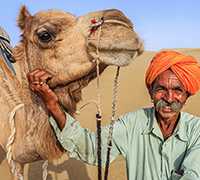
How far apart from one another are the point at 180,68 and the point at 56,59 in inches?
39.9

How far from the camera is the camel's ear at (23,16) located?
12.4ft

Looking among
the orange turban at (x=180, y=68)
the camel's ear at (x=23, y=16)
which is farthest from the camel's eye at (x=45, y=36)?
the orange turban at (x=180, y=68)

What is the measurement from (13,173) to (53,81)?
3.33ft

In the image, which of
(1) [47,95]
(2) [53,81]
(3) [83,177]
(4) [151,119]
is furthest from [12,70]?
(3) [83,177]

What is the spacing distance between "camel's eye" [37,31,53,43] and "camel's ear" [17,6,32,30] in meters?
0.25

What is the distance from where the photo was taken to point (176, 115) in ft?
9.52

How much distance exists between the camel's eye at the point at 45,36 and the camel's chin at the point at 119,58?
22.9 inches

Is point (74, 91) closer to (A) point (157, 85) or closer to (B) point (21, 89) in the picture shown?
(B) point (21, 89)

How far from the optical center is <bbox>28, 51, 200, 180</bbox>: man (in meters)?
2.83

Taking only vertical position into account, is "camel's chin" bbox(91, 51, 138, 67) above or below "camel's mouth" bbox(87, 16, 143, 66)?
below

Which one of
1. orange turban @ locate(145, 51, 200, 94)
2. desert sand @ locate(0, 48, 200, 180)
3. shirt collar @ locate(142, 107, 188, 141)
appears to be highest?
orange turban @ locate(145, 51, 200, 94)

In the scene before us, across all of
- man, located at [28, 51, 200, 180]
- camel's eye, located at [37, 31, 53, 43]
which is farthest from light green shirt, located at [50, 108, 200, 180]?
camel's eye, located at [37, 31, 53, 43]

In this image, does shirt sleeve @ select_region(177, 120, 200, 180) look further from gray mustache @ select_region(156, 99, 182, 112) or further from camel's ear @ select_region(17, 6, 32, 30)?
camel's ear @ select_region(17, 6, 32, 30)

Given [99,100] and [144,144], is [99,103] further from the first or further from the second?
[144,144]
